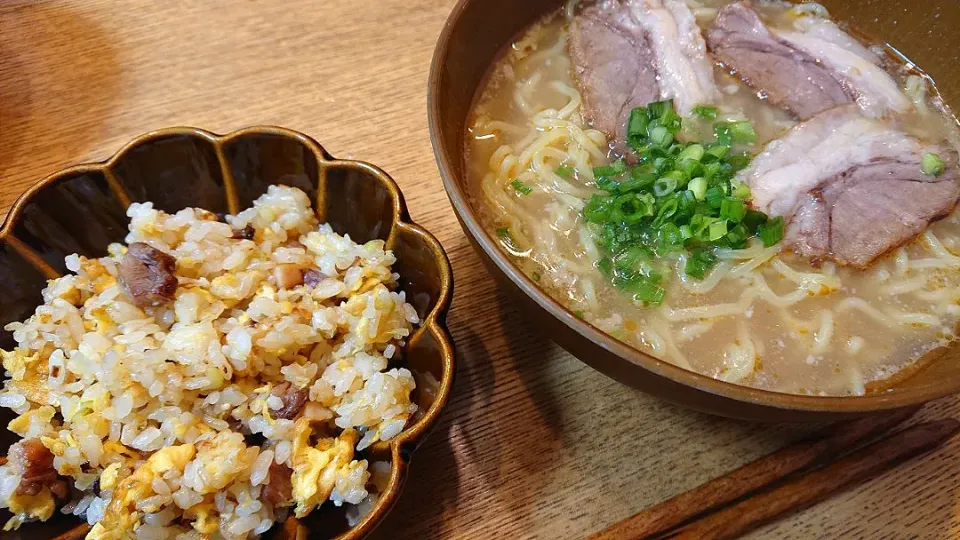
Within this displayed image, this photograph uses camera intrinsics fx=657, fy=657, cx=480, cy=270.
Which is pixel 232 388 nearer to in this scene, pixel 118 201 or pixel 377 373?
pixel 377 373

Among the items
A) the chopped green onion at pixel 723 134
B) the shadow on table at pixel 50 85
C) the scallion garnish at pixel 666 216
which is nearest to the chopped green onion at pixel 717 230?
the scallion garnish at pixel 666 216

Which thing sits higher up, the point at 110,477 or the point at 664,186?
the point at 664,186

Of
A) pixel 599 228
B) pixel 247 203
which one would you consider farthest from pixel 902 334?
pixel 247 203

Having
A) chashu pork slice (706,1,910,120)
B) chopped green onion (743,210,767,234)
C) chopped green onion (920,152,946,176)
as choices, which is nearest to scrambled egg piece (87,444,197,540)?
chopped green onion (743,210,767,234)

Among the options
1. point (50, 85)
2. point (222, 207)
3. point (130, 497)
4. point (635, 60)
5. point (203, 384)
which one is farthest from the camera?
point (50, 85)

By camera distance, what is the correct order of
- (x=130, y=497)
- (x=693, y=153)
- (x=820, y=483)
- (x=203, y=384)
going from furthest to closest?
(x=693, y=153), (x=820, y=483), (x=203, y=384), (x=130, y=497)

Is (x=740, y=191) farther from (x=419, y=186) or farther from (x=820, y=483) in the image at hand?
(x=419, y=186)

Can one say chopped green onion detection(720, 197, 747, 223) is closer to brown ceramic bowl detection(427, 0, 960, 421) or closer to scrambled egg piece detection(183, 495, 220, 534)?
brown ceramic bowl detection(427, 0, 960, 421)

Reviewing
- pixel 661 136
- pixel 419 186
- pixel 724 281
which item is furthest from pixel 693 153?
pixel 419 186
